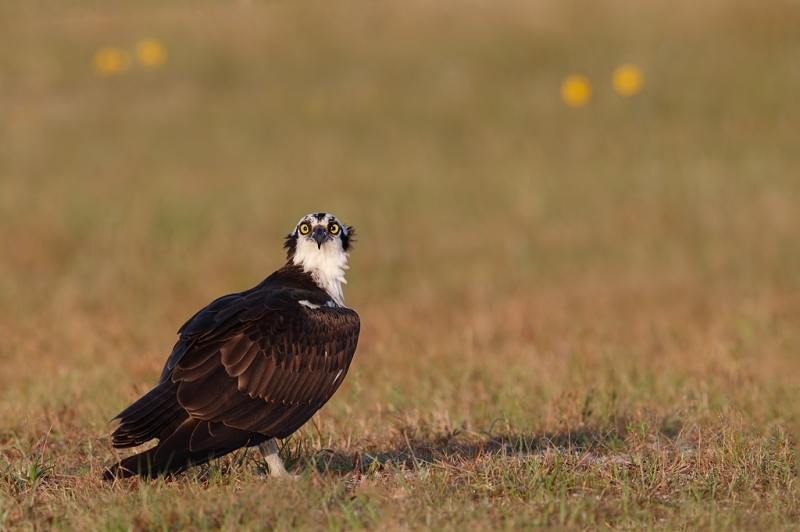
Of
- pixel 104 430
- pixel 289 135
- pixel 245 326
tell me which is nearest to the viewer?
pixel 245 326

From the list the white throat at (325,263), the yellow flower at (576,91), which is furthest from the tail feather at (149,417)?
the yellow flower at (576,91)

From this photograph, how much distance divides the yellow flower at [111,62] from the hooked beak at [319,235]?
1833cm

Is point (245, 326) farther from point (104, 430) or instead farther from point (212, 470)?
point (104, 430)

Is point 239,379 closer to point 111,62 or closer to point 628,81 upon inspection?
point 628,81

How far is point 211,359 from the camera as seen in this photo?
5.94 m

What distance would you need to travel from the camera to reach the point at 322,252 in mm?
7066

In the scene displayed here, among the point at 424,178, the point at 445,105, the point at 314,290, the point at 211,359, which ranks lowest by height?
the point at 211,359

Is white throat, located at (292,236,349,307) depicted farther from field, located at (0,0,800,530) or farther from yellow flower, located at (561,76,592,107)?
yellow flower, located at (561,76,592,107)

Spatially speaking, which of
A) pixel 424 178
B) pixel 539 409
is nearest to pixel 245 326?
→ pixel 539 409

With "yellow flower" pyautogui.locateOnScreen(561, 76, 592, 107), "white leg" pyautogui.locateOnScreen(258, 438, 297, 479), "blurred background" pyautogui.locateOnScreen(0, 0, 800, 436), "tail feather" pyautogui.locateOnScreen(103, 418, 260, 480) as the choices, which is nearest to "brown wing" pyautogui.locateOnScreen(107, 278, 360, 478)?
"tail feather" pyautogui.locateOnScreen(103, 418, 260, 480)

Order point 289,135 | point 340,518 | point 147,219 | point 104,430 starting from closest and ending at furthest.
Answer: point 340,518, point 104,430, point 147,219, point 289,135

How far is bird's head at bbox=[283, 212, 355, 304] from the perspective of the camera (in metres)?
7.05

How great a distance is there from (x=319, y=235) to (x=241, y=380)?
1.37 meters

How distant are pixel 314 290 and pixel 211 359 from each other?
114 cm
